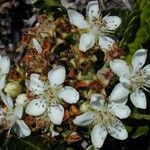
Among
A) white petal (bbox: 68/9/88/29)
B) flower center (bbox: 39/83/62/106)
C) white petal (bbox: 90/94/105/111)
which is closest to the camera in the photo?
white petal (bbox: 90/94/105/111)

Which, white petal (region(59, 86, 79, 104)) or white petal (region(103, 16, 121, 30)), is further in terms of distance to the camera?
white petal (region(103, 16, 121, 30))

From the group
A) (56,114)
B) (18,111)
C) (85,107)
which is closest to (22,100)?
(18,111)

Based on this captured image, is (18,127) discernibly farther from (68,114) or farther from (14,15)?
(14,15)

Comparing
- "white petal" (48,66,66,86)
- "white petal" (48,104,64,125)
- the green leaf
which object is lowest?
the green leaf

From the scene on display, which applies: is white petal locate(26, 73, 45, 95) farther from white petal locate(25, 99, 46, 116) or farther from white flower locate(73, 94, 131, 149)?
white flower locate(73, 94, 131, 149)

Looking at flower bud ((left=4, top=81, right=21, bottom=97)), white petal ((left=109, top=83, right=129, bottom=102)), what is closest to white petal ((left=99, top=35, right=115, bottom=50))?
white petal ((left=109, top=83, right=129, bottom=102))

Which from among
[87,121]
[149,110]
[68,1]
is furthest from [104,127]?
[68,1]
